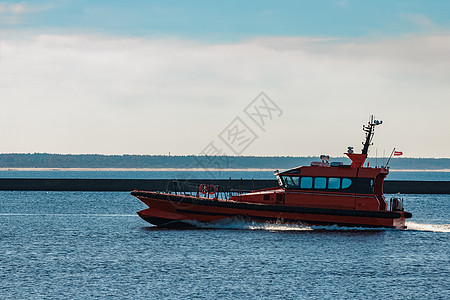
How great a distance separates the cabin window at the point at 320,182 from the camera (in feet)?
123

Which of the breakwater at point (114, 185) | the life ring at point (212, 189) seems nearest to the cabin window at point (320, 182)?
the life ring at point (212, 189)

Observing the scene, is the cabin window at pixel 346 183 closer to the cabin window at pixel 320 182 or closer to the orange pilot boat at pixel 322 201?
the orange pilot boat at pixel 322 201

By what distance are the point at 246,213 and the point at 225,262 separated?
8.36m

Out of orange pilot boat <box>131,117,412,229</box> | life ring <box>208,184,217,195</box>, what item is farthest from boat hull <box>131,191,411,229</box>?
life ring <box>208,184,217,195</box>

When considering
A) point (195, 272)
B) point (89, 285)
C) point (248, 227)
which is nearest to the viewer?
point (89, 285)

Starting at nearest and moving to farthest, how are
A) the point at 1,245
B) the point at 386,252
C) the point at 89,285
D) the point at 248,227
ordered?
the point at 89,285, the point at 386,252, the point at 1,245, the point at 248,227

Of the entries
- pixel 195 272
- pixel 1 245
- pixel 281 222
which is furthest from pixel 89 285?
pixel 281 222

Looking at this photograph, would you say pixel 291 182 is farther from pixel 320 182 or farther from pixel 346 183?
pixel 346 183

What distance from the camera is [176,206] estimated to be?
39094 millimetres

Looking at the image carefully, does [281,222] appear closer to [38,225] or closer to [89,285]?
[89,285]

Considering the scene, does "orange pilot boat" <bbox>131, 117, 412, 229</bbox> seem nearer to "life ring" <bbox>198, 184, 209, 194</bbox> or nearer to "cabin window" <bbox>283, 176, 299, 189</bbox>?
"cabin window" <bbox>283, 176, 299, 189</bbox>

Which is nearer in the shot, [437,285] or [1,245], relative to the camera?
[437,285]

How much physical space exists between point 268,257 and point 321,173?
8.05 m

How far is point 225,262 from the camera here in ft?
98.1
